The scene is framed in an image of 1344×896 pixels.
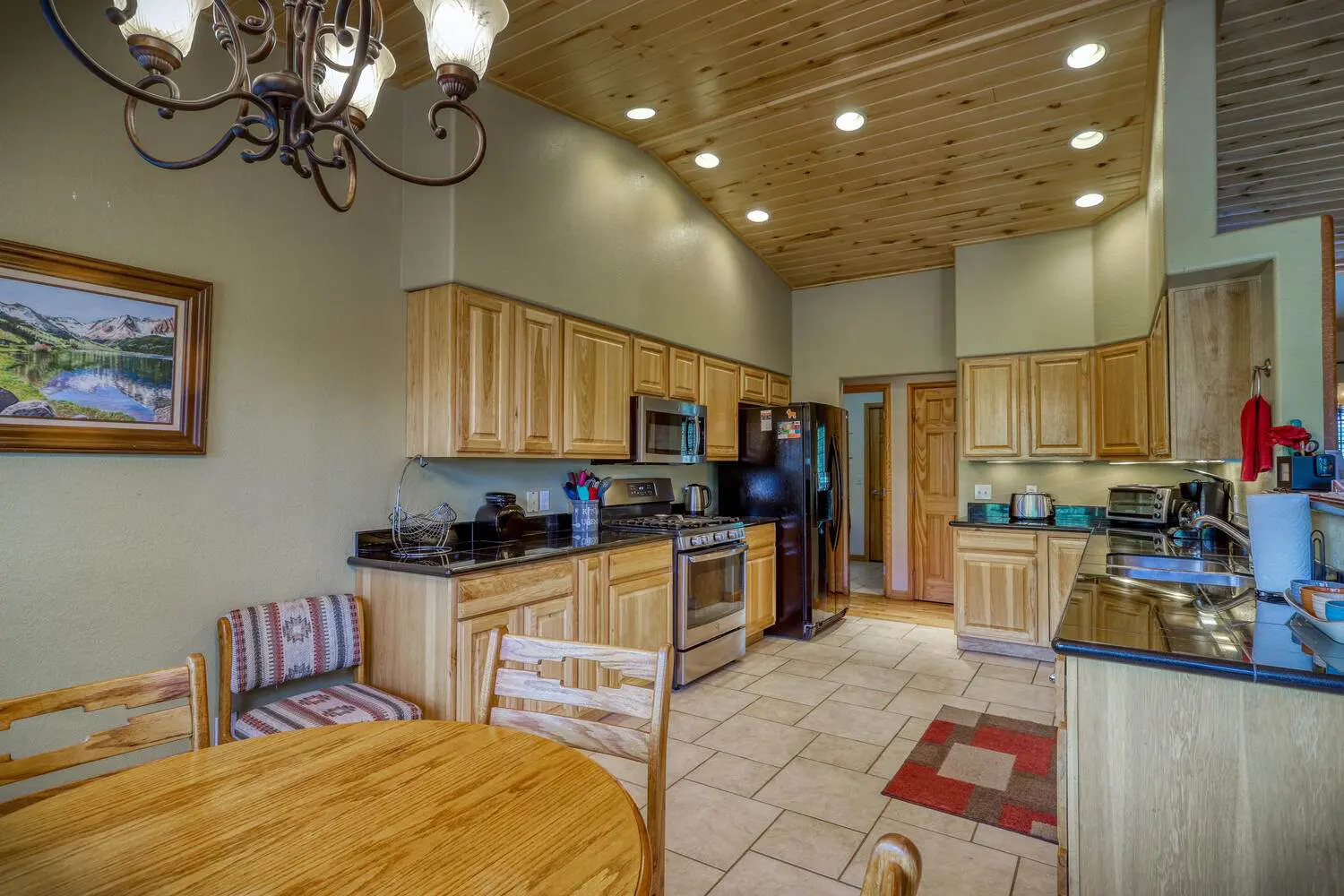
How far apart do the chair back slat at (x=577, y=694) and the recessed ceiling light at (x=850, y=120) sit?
3.24 m

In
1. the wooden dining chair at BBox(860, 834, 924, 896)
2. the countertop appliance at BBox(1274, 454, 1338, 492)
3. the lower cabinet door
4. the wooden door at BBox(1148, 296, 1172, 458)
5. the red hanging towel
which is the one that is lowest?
the lower cabinet door

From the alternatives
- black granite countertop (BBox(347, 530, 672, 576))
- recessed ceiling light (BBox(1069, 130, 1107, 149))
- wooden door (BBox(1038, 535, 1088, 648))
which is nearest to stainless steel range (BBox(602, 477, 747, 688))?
black granite countertop (BBox(347, 530, 672, 576))

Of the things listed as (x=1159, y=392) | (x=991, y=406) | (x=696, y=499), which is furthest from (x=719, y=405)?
(x=1159, y=392)

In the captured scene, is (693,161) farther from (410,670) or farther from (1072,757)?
(1072,757)

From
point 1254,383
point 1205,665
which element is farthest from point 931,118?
point 1205,665

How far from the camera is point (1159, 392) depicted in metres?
3.50

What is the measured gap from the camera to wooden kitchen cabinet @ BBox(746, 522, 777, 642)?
4.48 meters

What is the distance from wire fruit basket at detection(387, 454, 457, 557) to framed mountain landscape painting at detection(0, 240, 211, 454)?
835mm

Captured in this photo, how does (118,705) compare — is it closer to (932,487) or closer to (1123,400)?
(1123,400)

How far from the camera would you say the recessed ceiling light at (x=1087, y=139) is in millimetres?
3578

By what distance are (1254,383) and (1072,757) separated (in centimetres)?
181

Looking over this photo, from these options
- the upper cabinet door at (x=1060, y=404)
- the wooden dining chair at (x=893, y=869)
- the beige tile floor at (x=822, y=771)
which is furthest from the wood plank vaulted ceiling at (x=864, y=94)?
the beige tile floor at (x=822, y=771)

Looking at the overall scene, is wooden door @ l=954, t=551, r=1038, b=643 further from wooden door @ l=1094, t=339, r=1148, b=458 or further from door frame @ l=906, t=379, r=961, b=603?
door frame @ l=906, t=379, r=961, b=603

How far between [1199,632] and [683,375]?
323 cm
